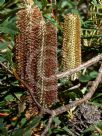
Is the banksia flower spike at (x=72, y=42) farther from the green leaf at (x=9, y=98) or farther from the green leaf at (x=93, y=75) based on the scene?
the green leaf at (x=9, y=98)

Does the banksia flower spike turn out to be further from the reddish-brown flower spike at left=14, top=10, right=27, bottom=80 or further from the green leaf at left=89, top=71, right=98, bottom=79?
the reddish-brown flower spike at left=14, top=10, right=27, bottom=80

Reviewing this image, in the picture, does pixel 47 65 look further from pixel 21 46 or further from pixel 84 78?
pixel 84 78

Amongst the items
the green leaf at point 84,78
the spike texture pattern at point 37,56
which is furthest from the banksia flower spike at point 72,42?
the spike texture pattern at point 37,56

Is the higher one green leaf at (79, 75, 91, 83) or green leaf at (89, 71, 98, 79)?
green leaf at (79, 75, 91, 83)

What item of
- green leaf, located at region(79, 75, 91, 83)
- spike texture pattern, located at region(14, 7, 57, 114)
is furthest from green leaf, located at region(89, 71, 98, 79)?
spike texture pattern, located at region(14, 7, 57, 114)

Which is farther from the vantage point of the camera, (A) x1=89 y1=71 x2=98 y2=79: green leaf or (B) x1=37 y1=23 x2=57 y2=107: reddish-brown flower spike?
(A) x1=89 y1=71 x2=98 y2=79: green leaf

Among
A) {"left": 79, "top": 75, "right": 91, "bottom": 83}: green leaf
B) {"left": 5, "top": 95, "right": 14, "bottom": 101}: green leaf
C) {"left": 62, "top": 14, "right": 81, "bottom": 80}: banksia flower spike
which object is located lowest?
{"left": 5, "top": 95, "right": 14, "bottom": 101}: green leaf

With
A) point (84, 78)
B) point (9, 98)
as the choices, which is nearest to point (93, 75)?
point (84, 78)
